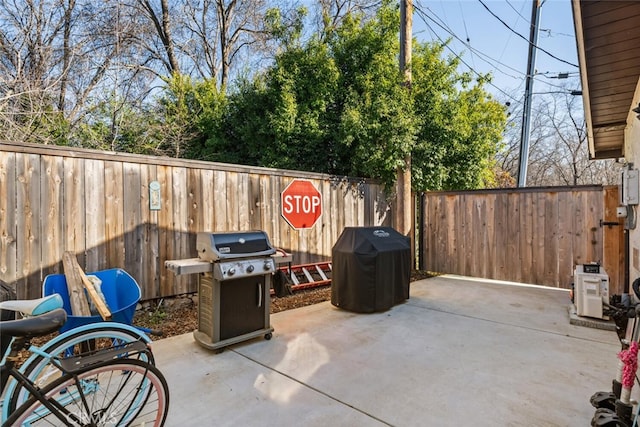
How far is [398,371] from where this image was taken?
8.95 ft

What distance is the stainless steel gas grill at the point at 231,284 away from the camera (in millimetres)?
3002

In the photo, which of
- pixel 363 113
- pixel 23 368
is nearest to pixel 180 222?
pixel 23 368

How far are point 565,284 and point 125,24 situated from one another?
36.4 ft

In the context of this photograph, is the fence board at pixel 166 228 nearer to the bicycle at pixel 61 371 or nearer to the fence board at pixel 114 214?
the fence board at pixel 114 214

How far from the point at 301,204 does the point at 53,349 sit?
4.03 meters

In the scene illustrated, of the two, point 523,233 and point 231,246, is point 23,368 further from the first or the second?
point 523,233

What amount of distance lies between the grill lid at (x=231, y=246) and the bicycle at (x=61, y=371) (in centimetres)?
107

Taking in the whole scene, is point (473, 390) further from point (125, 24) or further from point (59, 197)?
point (125, 24)

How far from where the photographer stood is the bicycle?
5.02ft

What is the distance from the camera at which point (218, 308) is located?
3.08 meters

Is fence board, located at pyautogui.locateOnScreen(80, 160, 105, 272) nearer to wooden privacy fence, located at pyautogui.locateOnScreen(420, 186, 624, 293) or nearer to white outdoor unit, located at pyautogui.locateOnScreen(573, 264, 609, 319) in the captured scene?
white outdoor unit, located at pyautogui.locateOnScreen(573, 264, 609, 319)

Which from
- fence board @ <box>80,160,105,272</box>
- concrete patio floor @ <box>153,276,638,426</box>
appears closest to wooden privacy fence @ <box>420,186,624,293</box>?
concrete patio floor @ <box>153,276,638,426</box>

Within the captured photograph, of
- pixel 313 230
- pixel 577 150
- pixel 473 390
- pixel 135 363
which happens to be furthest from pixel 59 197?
pixel 577 150

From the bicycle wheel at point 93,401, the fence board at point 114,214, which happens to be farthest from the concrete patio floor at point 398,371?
the fence board at point 114,214
